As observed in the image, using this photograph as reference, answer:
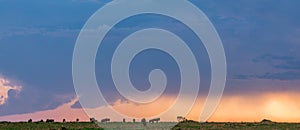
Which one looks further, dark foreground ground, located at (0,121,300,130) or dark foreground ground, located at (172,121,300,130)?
dark foreground ground, located at (172,121,300,130)

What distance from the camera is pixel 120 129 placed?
2584 inches

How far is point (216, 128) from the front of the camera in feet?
227

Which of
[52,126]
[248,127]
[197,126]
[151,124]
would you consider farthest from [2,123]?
[248,127]

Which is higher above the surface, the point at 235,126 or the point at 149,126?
the point at 149,126

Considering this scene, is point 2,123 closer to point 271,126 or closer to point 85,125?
point 85,125

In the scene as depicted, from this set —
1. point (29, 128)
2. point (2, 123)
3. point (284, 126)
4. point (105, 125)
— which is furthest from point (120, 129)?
point (284, 126)

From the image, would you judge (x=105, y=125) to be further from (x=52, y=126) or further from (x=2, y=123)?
(x=2, y=123)

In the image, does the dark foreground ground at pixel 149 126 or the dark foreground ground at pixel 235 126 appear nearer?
the dark foreground ground at pixel 149 126

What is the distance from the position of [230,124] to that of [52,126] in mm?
19101

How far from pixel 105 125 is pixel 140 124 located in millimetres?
3790

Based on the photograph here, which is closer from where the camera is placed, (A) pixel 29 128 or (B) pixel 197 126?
(A) pixel 29 128

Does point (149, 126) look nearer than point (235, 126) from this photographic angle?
Yes

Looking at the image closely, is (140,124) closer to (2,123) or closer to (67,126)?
(67,126)

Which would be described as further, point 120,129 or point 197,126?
point 197,126
